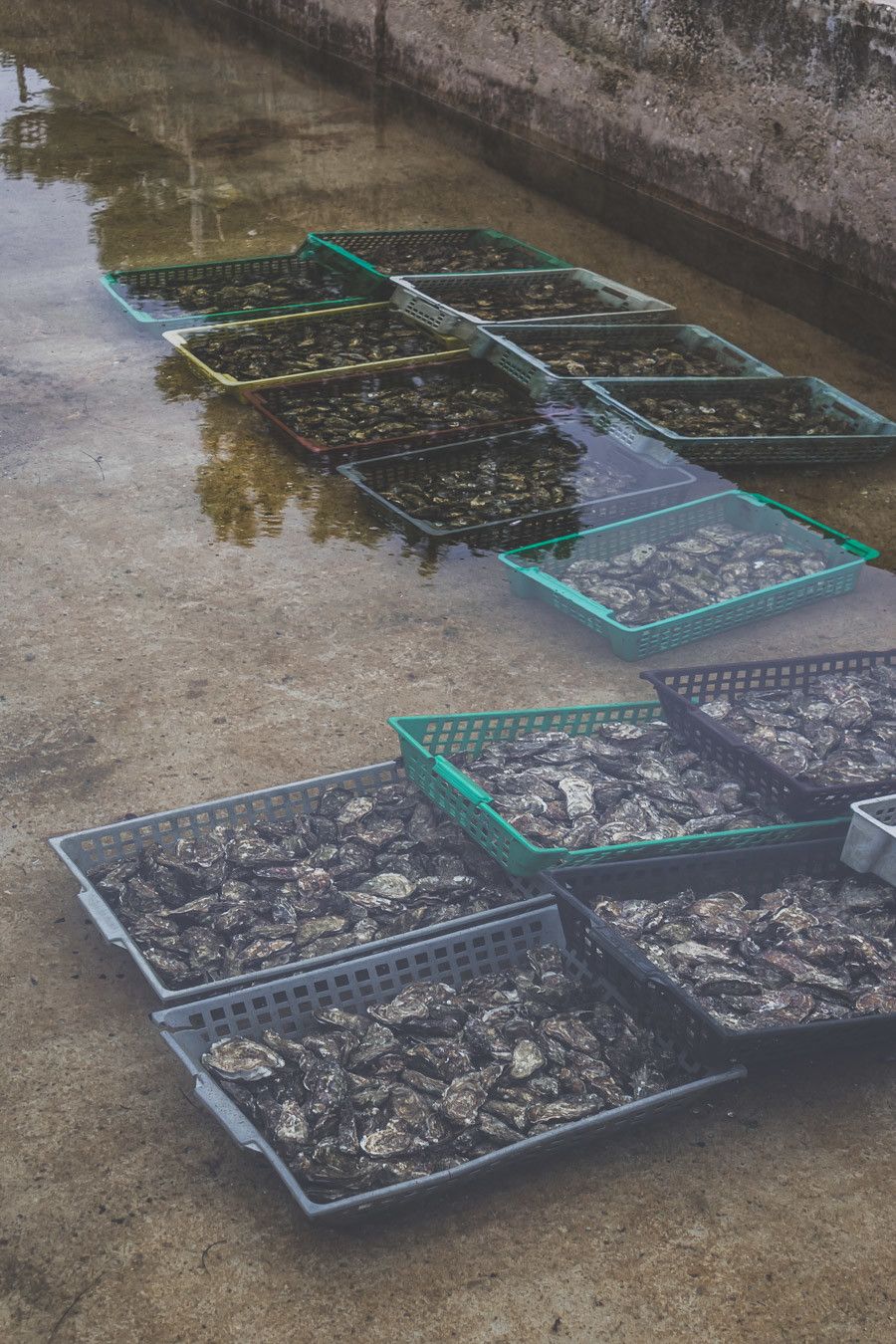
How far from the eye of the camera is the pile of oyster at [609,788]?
3965mm

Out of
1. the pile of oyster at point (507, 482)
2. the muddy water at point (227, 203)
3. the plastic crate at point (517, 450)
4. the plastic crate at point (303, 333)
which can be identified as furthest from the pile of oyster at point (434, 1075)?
the plastic crate at point (303, 333)

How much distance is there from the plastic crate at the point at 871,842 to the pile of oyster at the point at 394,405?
3372 millimetres

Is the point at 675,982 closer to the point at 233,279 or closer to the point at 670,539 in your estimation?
the point at 670,539

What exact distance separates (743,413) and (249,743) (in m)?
3.43

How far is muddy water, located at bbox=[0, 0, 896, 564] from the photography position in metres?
6.48

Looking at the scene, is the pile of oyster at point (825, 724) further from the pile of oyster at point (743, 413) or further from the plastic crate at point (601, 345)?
the plastic crate at point (601, 345)

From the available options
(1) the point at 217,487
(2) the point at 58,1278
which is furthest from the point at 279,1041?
(1) the point at 217,487

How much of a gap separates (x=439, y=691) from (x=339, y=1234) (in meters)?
2.26

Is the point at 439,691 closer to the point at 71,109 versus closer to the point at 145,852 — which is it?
the point at 145,852

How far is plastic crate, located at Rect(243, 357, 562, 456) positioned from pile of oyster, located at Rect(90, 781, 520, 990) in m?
2.76

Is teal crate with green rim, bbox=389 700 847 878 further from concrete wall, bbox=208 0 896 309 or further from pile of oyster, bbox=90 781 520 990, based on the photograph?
concrete wall, bbox=208 0 896 309

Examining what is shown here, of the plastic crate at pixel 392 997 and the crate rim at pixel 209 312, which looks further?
the crate rim at pixel 209 312

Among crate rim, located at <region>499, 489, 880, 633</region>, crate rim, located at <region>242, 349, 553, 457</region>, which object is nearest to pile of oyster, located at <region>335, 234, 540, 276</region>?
crate rim, located at <region>242, 349, 553, 457</region>

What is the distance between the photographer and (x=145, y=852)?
12.9 ft
